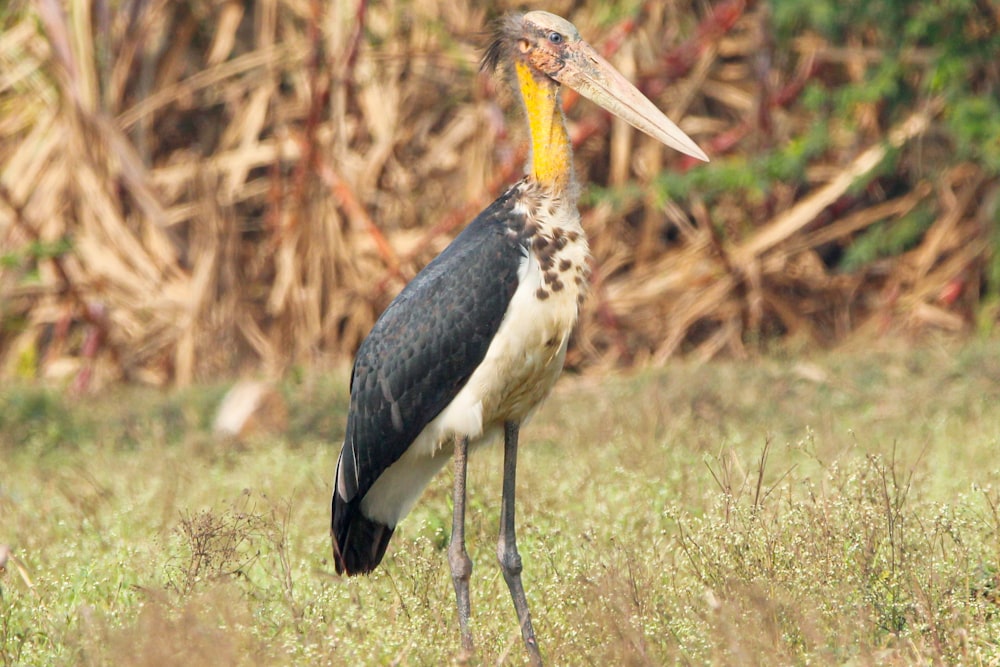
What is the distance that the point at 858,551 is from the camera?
3.60m

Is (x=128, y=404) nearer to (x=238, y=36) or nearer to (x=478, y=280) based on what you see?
(x=238, y=36)

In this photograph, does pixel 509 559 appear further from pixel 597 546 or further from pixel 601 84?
pixel 601 84

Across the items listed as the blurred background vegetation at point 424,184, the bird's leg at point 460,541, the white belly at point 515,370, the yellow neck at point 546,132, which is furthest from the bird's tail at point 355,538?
the blurred background vegetation at point 424,184

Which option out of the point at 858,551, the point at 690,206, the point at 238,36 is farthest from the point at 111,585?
the point at 238,36

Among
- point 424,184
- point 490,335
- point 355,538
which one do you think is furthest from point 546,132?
point 424,184

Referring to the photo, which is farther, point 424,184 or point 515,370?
point 424,184

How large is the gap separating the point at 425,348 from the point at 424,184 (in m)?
6.02

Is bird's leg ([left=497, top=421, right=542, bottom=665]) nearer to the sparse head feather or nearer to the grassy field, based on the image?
the grassy field

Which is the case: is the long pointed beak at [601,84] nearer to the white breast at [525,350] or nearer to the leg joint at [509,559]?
the white breast at [525,350]

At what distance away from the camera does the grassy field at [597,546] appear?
10.5ft

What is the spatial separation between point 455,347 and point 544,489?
1.40 m

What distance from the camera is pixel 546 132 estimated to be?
4.00 m

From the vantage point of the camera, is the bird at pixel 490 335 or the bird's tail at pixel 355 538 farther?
the bird's tail at pixel 355 538

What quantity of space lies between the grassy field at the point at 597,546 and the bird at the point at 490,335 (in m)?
0.16
